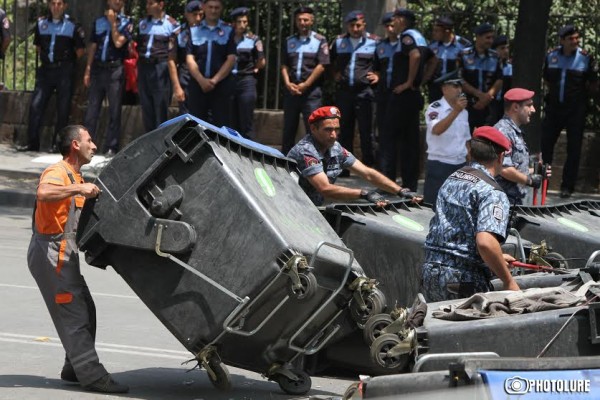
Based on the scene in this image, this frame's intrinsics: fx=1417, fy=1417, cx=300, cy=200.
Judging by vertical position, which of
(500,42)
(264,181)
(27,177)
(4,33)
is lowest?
(27,177)

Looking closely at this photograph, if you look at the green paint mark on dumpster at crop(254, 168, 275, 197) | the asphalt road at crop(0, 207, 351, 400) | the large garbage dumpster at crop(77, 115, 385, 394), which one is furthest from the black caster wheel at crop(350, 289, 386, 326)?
the green paint mark on dumpster at crop(254, 168, 275, 197)

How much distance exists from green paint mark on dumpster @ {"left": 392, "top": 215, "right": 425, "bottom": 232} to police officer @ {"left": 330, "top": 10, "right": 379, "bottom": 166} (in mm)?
7327

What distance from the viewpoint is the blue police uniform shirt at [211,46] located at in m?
16.3

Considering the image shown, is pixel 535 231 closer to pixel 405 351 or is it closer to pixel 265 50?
pixel 405 351

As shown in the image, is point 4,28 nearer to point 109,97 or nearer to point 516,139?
point 109,97

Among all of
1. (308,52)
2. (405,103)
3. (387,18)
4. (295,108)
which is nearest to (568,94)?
(405,103)

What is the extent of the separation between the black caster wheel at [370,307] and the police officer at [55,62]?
11051mm

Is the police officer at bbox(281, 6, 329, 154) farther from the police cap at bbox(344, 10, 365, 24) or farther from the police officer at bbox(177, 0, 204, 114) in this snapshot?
the police officer at bbox(177, 0, 204, 114)

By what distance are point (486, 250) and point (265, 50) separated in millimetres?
11080

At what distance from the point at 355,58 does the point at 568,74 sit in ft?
8.17

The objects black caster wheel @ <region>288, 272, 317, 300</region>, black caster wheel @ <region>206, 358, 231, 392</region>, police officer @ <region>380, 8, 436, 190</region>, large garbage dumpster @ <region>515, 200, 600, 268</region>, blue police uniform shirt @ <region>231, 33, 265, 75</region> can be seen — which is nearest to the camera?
black caster wheel @ <region>288, 272, 317, 300</region>

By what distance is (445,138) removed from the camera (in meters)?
12.8

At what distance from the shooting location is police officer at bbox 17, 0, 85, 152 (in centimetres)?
1798
